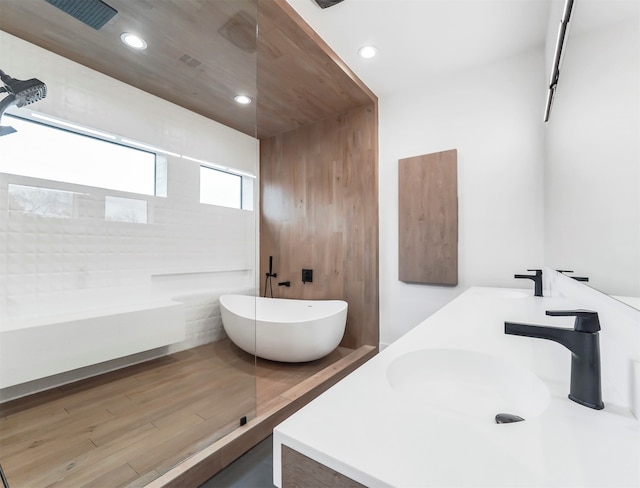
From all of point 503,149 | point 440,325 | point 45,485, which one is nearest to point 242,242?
point 45,485

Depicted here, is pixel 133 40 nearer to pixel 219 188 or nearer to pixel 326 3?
pixel 219 188

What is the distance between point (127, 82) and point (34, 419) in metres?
2.34

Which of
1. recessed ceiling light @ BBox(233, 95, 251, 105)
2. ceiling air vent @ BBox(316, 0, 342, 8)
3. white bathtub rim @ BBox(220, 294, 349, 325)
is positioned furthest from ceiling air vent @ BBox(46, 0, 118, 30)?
white bathtub rim @ BBox(220, 294, 349, 325)

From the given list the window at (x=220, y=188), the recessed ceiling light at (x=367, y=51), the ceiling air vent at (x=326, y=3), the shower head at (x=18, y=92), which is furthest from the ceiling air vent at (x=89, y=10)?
the recessed ceiling light at (x=367, y=51)

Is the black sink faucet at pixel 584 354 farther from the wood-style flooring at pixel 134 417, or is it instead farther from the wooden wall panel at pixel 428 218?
the wooden wall panel at pixel 428 218

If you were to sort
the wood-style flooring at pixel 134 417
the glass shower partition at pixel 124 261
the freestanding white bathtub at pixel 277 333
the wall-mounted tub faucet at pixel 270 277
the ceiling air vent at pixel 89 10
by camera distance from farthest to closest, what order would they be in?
1. the wall-mounted tub faucet at pixel 270 277
2. the freestanding white bathtub at pixel 277 333
3. the ceiling air vent at pixel 89 10
4. the glass shower partition at pixel 124 261
5. the wood-style flooring at pixel 134 417

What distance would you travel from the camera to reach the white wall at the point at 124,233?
6.03 feet

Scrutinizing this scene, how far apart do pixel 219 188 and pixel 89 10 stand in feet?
4.48

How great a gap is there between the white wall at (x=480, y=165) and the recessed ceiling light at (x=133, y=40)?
214 cm

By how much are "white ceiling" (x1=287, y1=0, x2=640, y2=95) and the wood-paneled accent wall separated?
2.17 feet

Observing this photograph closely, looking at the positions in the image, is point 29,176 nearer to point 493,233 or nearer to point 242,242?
point 242,242

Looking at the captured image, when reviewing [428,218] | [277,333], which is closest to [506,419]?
[277,333]

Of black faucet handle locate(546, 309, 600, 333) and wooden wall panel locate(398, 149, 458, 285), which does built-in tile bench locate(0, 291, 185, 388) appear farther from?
black faucet handle locate(546, 309, 600, 333)

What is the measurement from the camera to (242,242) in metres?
2.91
